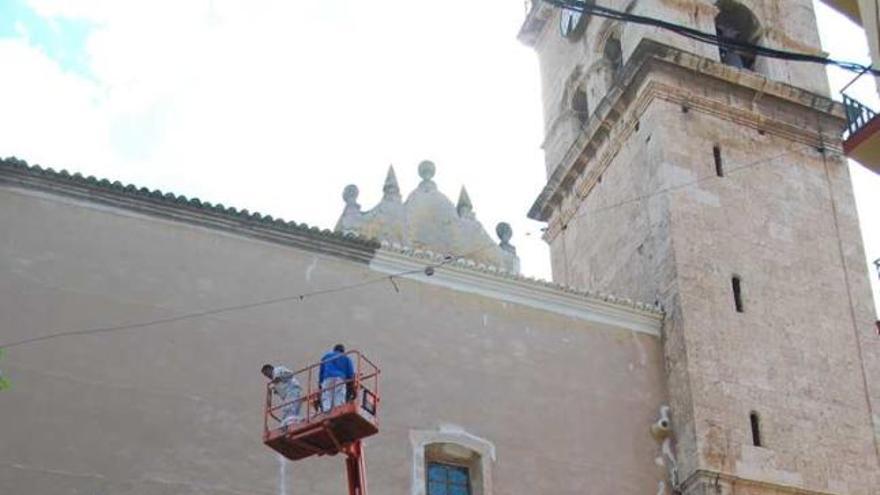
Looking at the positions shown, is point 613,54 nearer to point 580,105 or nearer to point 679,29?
point 580,105

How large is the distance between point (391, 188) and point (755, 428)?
8544mm

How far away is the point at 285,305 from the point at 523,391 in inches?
125

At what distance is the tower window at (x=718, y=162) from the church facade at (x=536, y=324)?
9cm

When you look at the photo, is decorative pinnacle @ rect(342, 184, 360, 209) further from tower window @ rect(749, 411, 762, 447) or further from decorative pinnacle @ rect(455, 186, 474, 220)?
tower window @ rect(749, 411, 762, 447)

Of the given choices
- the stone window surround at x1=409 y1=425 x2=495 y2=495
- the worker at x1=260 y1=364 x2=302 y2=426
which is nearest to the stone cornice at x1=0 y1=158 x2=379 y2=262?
the stone window surround at x1=409 y1=425 x2=495 y2=495

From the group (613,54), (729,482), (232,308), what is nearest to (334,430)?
(232,308)

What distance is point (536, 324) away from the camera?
16.6m

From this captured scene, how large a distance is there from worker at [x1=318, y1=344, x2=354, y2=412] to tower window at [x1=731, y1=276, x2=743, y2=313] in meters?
7.84

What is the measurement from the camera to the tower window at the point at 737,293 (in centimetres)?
1741

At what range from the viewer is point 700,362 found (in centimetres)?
1653

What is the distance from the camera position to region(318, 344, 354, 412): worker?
1066 cm

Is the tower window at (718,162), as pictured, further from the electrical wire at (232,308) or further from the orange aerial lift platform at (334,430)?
the orange aerial lift platform at (334,430)

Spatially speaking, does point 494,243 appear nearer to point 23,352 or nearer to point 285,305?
point 285,305

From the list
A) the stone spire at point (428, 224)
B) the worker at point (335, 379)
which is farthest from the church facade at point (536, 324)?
the worker at point (335, 379)
